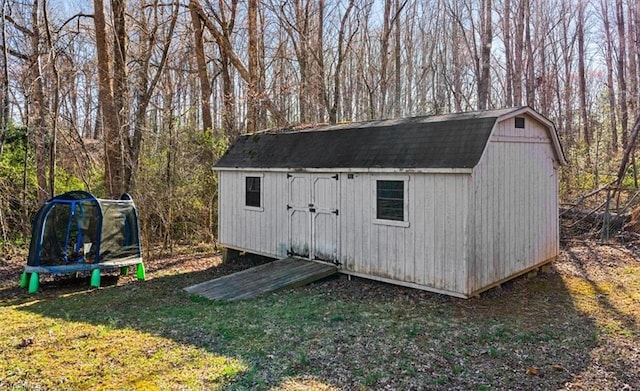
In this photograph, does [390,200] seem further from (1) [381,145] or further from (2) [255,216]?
(2) [255,216]

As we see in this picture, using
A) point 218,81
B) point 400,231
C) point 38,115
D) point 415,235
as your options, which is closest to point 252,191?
point 400,231

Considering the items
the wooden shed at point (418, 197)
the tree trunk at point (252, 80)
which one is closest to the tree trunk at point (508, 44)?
the tree trunk at point (252, 80)

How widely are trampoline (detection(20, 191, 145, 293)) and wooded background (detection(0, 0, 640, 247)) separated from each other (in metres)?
1.94

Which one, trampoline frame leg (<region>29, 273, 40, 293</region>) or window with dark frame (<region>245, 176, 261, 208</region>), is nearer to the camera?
trampoline frame leg (<region>29, 273, 40, 293</region>)

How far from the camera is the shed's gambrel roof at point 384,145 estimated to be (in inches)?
265

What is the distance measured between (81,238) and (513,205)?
728 cm

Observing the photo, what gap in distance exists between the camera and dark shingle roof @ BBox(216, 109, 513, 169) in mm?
6727

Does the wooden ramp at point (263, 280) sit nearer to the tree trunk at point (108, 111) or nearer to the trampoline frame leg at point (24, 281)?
the trampoline frame leg at point (24, 281)

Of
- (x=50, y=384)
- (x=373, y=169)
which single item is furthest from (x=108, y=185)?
(x=50, y=384)

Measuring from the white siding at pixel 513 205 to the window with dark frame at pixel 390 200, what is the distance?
3.72 feet

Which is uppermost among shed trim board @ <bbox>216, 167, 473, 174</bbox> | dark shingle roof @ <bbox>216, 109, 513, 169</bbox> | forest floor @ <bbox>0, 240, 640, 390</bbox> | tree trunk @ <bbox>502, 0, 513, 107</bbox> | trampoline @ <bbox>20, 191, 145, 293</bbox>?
tree trunk @ <bbox>502, 0, 513, 107</bbox>

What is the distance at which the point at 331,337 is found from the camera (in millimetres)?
5492

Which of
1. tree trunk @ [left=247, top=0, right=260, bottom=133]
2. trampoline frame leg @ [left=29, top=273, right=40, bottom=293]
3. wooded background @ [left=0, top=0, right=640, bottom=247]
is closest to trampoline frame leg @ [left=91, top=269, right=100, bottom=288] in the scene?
trampoline frame leg @ [left=29, top=273, right=40, bottom=293]

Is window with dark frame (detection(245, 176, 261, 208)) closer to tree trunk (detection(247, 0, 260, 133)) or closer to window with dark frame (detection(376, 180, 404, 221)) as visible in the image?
window with dark frame (detection(376, 180, 404, 221))
